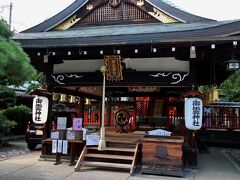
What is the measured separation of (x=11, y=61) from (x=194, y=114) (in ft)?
17.5

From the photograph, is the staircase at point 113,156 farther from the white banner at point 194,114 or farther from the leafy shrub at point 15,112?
the leafy shrub at point 15,112

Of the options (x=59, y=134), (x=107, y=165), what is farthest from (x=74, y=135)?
(x=107, y=165)

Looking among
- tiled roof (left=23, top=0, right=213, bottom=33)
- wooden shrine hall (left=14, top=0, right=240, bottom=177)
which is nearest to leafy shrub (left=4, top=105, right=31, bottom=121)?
wooden shrine hall (left=14, top=0, right=240, bottom=177)

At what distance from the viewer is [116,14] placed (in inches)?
472

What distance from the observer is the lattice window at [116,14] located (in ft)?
38.5

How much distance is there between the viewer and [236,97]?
942 inches

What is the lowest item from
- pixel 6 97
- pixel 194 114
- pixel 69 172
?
pixel 69 172

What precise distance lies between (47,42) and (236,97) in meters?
18.1

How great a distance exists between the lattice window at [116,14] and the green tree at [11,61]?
5866 millimetres

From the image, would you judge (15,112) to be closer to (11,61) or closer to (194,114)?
(194,114)

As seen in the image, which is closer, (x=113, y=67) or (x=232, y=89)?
(x=113, y=67)

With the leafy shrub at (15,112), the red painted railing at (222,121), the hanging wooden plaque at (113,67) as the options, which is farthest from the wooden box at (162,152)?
the leafy shrub at (15,112)

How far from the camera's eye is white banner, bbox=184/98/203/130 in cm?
904

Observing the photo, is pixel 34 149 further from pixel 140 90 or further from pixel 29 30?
pixel 140 90
